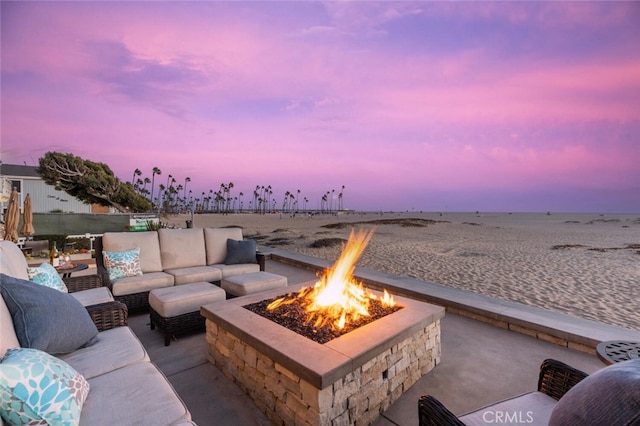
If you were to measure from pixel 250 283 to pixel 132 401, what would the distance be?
92.6 inches

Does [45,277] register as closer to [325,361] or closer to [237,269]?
[237,269]

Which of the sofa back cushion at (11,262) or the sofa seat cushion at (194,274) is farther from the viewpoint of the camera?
the sofa seat cushion at (194,274)

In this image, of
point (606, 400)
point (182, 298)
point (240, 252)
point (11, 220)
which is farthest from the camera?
point (11, 220)

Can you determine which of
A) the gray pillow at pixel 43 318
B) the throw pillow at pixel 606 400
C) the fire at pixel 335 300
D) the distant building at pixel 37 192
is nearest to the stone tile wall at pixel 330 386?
the fire at pixel 335 300

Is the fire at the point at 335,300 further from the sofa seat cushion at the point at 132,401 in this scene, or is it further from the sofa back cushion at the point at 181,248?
the sofa back cushion at the point at 181,248

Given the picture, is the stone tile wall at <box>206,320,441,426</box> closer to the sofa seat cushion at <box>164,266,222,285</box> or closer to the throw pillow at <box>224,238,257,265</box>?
the sofa seat cushion at <box>164,266,222,285</box>

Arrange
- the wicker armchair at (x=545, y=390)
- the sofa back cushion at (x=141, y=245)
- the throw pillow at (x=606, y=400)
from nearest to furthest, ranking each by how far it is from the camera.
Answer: the throw pillow at (x=606, y=400), the wicker armchair at (x=545, y=390), the sofa back cushion at (x=141, y=245)

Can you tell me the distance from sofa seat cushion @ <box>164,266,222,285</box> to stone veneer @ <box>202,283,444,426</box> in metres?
1.64

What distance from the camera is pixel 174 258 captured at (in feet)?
15.4

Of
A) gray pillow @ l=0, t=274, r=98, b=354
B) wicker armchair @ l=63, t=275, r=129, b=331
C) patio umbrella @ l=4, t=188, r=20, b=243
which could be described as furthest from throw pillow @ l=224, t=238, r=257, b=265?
patio umbrella @ l=4, t=188, r=20, b=243

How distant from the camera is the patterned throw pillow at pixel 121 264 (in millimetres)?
3998

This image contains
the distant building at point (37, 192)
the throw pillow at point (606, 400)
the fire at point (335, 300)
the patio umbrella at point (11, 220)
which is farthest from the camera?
the distant building at point (37, 192)

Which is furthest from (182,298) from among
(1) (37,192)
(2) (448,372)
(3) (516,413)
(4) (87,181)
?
(1) (37,192)

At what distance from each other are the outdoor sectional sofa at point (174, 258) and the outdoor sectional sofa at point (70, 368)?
1.59 m
